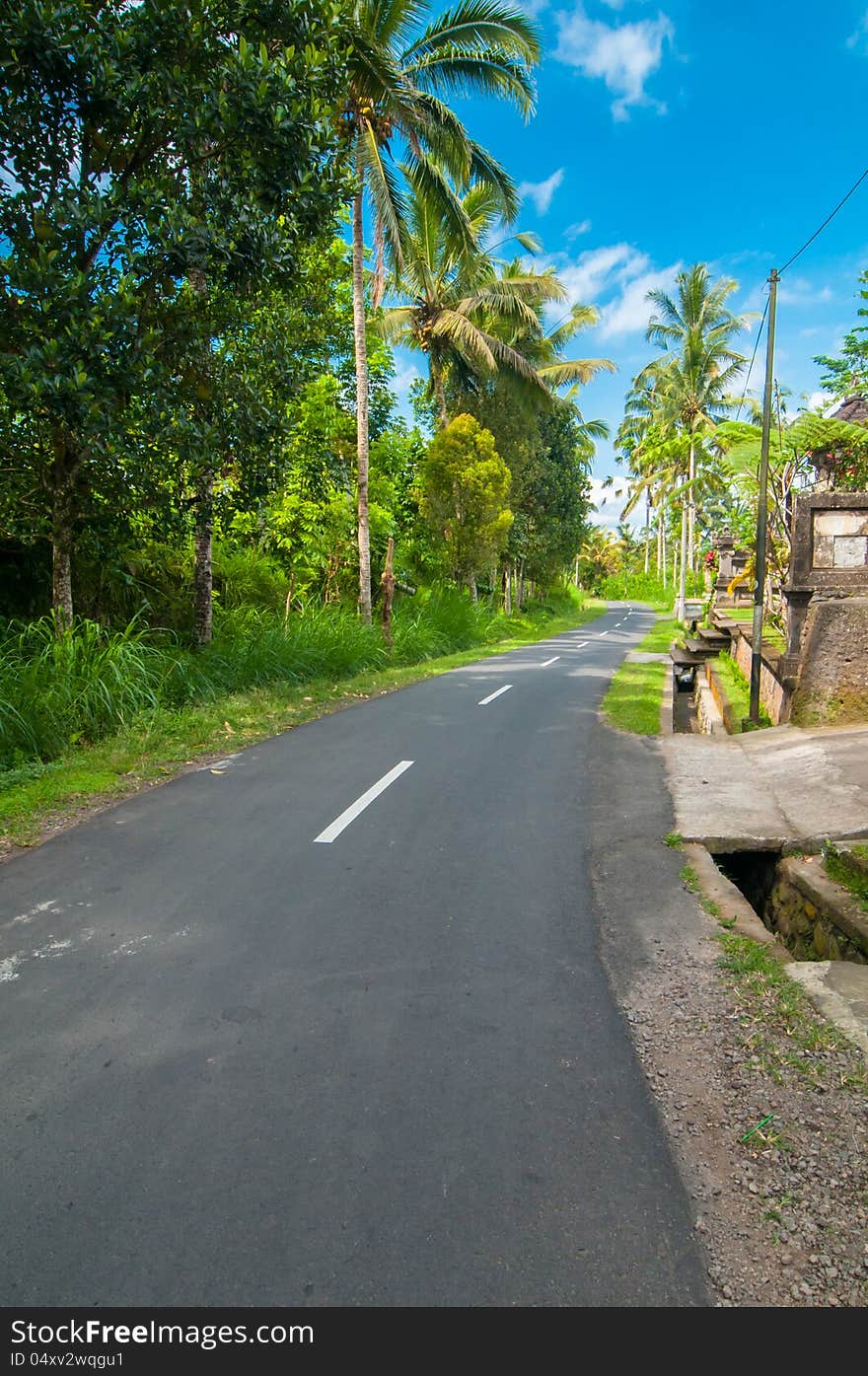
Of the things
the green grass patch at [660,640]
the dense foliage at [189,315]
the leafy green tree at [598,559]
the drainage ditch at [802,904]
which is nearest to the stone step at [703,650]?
the green grass patch at [660,640]

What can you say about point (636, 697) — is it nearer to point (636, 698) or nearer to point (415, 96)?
point (636, 698)

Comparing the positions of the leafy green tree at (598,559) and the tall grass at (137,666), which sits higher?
the leafy green tree at (598,559)

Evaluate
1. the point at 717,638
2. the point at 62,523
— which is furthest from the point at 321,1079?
the point at 717,638

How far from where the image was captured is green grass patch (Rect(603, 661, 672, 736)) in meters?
9.91

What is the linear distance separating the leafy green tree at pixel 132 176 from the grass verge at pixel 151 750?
9.13 feet

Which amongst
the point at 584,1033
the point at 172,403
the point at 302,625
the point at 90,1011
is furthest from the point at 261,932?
the point at 302,625

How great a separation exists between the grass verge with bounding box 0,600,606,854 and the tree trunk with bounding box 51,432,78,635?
5.12ft

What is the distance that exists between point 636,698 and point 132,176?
9253 mm

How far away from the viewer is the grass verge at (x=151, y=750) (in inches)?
230

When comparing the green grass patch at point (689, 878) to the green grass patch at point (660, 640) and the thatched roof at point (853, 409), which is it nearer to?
the thatched roof at point (853, 409)

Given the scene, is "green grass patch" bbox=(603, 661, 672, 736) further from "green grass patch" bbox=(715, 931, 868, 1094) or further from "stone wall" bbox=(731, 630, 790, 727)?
"green grass patch" bbox=(715, 931, 868, 1094)

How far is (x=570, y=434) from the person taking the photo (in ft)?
110

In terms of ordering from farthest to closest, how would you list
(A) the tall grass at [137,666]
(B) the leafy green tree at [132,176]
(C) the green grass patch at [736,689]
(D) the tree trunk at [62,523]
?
(C) the green grass patch at [736,689] < (D) the tree trunk at [62,523] < (A) the tall grass at [137,666] < (B) the leafy green tree at [132,176]
